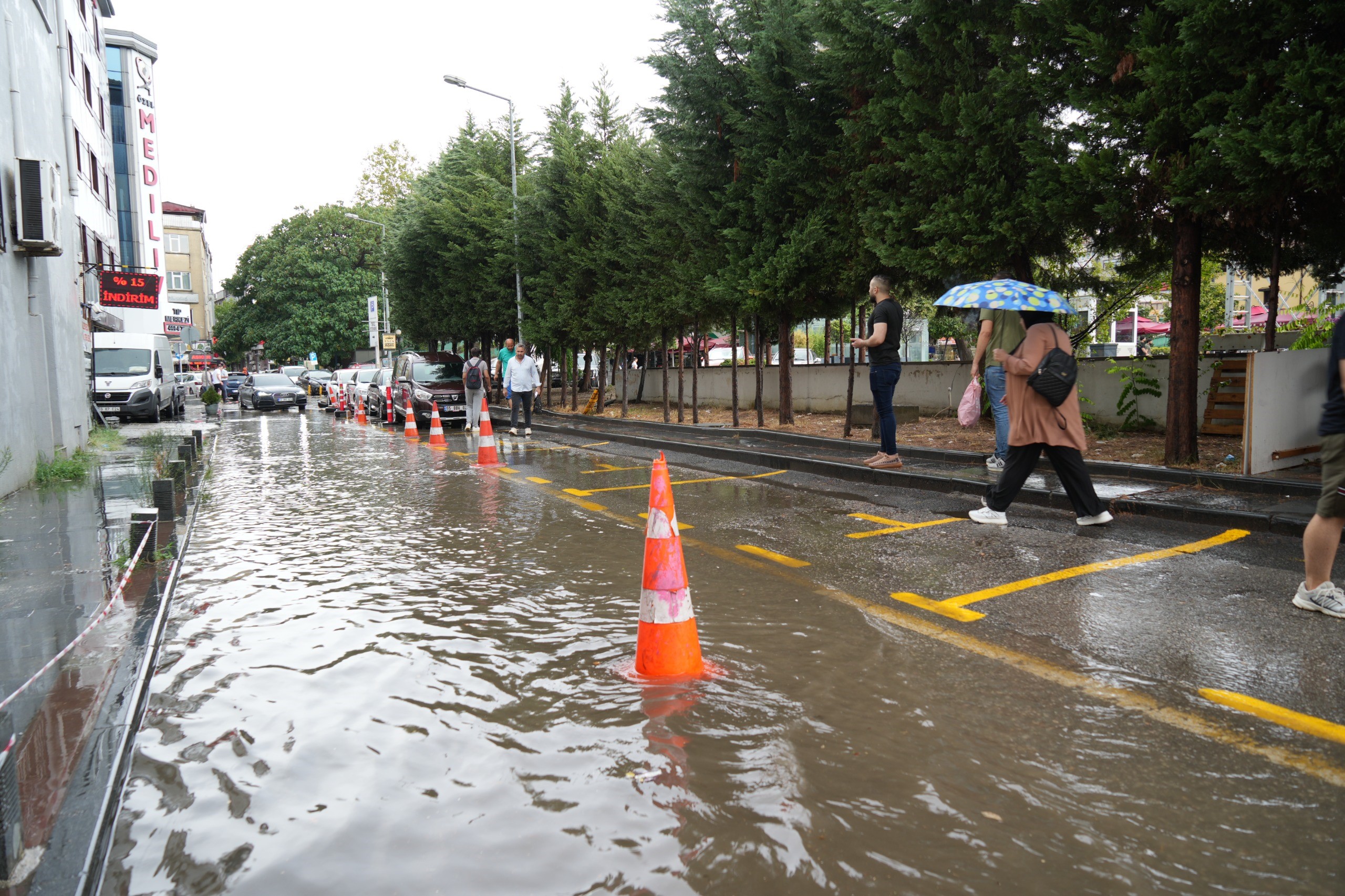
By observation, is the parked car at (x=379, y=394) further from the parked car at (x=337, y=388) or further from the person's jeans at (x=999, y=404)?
the person's jeans at (x=999, y=404)

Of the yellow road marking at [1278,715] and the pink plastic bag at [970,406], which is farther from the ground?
the pink plastic bag at [970,406]

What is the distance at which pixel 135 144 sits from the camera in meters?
45.6

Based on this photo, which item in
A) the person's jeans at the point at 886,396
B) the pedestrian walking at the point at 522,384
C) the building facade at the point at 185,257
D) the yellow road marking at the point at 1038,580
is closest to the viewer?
the yellow road marking at the point at 1038,580

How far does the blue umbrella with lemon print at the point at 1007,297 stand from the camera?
7.35 m

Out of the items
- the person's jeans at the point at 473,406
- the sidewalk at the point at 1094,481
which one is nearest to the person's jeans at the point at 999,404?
the sidewalk at the point at 1094,481

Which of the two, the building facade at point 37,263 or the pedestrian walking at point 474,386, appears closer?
the building facade at point 37,263

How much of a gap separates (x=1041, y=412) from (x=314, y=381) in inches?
1965

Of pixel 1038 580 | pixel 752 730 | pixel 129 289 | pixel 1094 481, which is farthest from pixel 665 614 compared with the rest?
pixel 129 289

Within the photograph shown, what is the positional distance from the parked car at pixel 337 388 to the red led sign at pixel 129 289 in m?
7.65

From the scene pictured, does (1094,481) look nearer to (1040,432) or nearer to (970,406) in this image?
(970,406)

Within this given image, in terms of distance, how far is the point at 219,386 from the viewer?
45312 millimetres

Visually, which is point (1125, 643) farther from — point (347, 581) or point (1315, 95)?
point (1315, 95)

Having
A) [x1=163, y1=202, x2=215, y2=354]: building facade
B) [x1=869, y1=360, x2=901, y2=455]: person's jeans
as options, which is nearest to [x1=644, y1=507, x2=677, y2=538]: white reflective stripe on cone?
[x1=869, y1=360, x2=901, y2=455]: person's jeans

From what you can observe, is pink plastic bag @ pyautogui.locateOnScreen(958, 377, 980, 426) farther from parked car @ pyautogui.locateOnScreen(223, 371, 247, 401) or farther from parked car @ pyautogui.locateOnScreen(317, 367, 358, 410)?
parked car @ pyautogui.locateOnScreen(223, 371, 247, 401)
